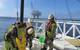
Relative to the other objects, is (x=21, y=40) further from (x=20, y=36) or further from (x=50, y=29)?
(x=50, y=29)

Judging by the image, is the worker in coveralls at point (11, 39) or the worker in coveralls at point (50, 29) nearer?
the worker in coveralls at point (11, 39)

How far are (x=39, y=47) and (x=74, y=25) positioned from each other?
5.92m

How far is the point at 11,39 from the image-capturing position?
23.9 ft

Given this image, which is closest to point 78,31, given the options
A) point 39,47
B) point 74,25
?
→ point 74,25

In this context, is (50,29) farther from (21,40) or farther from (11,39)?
(11,39)

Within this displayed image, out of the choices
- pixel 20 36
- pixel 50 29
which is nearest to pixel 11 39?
pixel 20 36

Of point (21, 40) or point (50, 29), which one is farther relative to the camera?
point (50, 29)

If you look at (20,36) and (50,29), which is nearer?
(20,36)

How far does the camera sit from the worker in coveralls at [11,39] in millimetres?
7201

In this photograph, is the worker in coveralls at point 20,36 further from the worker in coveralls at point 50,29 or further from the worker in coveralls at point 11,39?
the worker in coveralls at point 50,29

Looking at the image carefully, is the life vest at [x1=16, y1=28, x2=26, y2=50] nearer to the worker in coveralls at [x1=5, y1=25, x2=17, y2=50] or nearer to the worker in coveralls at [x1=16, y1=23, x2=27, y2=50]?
the worker in coveralls at [x1=16, y1=23, x2=27, y2=50]

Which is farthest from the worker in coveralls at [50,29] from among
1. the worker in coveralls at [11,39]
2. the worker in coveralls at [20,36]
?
the worker in coveralls at [11,39]

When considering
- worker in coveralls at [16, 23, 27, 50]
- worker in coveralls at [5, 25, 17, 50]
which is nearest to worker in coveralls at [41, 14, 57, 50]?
worker in coveralls at [16, 23, 27, 50]

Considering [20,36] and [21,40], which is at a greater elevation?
[20,36]
